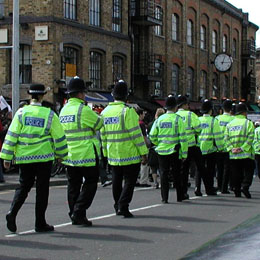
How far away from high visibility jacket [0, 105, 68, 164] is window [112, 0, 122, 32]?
2256 centimetres

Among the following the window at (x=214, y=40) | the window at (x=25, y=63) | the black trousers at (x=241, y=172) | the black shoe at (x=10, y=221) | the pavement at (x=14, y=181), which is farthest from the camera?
the window at (x=214, y=40)

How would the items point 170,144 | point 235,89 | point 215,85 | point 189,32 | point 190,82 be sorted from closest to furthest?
point 170,144
point 189,32
point 190,82
point 215,85
point 235,89

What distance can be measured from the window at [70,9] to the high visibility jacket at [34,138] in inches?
747

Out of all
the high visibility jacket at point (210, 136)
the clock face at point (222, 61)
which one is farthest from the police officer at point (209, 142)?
the clock face at point (222, 61)

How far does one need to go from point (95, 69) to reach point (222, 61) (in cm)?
1426

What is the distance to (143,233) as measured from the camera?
861 cm

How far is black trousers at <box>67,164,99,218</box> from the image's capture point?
894 cm

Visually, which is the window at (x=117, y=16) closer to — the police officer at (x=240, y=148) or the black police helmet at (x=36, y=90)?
the police officer at (x=240, y=148)

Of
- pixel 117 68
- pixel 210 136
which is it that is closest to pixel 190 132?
pixel 210 136

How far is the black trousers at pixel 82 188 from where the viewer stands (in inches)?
352

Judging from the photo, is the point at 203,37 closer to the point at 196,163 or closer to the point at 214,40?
the point at 214,40

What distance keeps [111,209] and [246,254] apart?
16.0 feet

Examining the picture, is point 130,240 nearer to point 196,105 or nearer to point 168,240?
point 168,240

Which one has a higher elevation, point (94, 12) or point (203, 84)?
point (94, 12)
